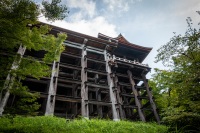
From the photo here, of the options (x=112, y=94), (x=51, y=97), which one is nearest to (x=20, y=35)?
(x=51, y=97)

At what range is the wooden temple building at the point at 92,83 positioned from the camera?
13789 millimetres

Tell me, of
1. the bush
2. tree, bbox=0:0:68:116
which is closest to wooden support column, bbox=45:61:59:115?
tree, bbox=0:0:68:116

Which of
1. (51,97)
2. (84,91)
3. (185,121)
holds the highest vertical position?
(84,91)

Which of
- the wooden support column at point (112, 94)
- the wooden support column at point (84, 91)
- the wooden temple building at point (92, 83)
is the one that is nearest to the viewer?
the wooden support column at point (84, 91)

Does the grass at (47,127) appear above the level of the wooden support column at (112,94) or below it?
below

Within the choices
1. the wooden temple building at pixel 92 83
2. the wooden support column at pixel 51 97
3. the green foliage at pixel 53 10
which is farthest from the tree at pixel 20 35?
the wooden temple building at pixel 92 83

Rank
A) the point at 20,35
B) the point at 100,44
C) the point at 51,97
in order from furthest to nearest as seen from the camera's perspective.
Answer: the point at 100,44 < the point at 51,97 < the point at 20,35

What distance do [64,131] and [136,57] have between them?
18.3 meters

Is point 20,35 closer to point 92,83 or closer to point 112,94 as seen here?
point 92,83

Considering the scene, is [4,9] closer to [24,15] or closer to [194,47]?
[24,15]

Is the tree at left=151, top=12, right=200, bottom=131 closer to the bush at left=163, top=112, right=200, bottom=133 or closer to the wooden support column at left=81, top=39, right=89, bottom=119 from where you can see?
the bush at left=163, top=112, right=200, bottom=133

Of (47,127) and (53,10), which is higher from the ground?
(53,10)

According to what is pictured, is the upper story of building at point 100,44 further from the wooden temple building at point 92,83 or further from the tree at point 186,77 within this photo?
the tree at point 186,77

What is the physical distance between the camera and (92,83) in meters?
14.5
